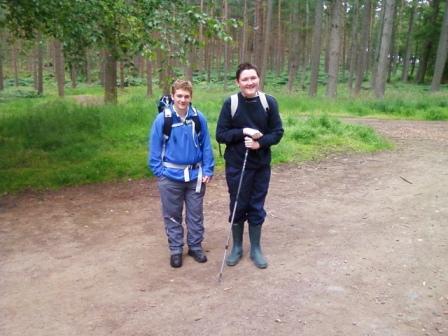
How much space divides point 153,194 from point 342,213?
294cm

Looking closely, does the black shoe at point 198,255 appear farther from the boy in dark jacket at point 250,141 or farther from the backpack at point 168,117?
the backpack at point 168,117

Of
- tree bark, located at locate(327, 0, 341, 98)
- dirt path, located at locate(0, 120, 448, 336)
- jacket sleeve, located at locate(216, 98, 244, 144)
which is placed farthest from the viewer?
tree bark, located at locate(327, 0, 341, 98)

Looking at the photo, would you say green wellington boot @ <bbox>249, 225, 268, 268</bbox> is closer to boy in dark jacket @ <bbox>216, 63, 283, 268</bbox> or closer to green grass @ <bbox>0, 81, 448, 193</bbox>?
boy in dark jacket @ <bbox>216, 63, 283, 268</bbox>

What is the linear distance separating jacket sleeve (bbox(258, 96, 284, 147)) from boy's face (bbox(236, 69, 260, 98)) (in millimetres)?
212

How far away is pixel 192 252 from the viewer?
4.89 m

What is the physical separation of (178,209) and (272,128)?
1.29 metres

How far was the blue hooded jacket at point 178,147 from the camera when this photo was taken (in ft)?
14.8

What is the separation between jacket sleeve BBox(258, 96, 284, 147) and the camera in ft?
14.6

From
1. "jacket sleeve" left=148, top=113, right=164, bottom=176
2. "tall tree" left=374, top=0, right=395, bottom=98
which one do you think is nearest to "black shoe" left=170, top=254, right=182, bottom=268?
"jacket sleeve" left=148, top=113, right=164, bottom=176

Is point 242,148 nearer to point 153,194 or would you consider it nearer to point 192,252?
point 192,252

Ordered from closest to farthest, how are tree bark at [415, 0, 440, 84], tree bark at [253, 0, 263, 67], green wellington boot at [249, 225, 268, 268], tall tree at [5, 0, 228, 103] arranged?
green wellington boot at [249, 225, 268, 268] < tall tree at [5, 0, 228, 103] < tree bark at [415, 0, 440, 84] < tree bark at [253, 0, 263, 67]

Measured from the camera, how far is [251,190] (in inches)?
183

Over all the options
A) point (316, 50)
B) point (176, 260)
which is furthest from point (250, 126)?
point (316, 50)

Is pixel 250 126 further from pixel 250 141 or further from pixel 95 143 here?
pixel 95 143
